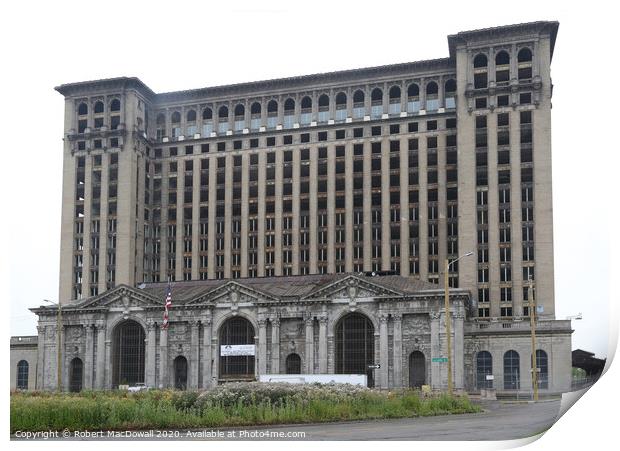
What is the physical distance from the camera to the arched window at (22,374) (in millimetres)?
111438

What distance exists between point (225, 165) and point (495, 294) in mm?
46340

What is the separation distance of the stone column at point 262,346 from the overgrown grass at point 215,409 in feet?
144

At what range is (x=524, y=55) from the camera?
120 meters

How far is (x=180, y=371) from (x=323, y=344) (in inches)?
684

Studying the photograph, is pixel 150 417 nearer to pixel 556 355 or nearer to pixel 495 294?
pixel 556 355

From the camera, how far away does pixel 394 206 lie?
126812 millimetres

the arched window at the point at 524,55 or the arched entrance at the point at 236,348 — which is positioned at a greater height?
the arched window at the point at 524,55

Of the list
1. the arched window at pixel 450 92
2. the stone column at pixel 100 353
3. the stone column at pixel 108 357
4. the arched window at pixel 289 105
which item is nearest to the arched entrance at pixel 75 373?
the stone column at pixel 100 353

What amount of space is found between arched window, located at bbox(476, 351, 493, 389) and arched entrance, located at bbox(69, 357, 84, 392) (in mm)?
46516

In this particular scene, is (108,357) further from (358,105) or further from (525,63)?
(525,63)

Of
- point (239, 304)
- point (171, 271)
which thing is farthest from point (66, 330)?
point (171, 271)

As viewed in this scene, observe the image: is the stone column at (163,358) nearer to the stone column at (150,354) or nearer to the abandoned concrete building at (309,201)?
Result: the abandoned concrete building at (309,201)

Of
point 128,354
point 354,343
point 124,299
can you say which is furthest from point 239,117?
point 354,343

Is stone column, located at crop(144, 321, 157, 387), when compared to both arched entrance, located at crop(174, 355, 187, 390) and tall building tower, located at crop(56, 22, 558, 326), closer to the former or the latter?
arched entrance, located at crop(174, 355, 187, 390)
